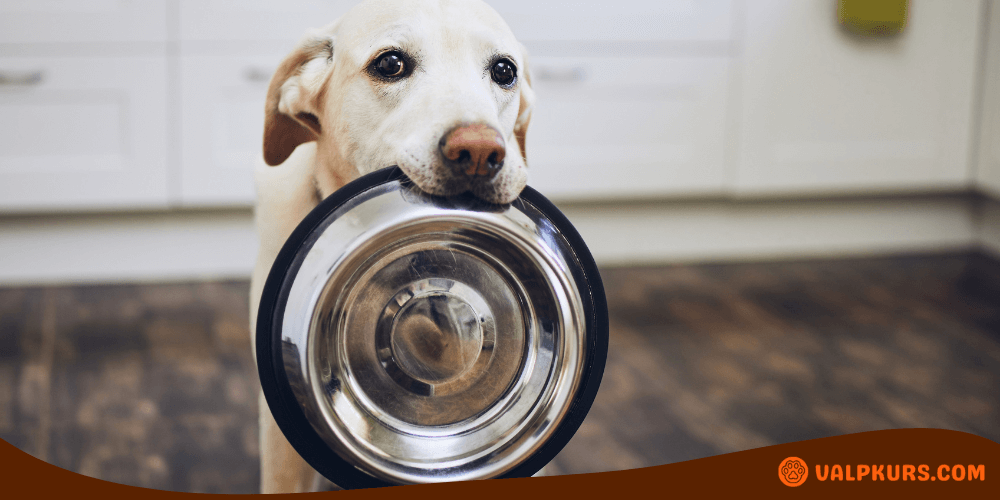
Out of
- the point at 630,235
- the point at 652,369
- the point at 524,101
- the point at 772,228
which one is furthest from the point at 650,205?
the point at 524,101

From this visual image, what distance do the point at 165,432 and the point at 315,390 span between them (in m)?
0.82

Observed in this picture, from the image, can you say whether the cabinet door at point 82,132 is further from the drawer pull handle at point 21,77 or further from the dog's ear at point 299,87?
the dog's ear at point 299,87

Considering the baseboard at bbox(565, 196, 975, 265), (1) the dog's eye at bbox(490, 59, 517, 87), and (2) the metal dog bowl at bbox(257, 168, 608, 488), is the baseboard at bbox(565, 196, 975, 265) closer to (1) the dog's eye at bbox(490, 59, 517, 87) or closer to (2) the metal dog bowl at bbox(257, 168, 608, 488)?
(1) the dog's eye at bbox(490, 59, 517, 87)

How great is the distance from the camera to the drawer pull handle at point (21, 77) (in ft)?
5.19

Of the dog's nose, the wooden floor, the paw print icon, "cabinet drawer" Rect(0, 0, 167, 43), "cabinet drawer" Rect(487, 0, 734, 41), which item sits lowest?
the wooden floor

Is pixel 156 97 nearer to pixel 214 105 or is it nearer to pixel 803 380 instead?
pixel 214 105

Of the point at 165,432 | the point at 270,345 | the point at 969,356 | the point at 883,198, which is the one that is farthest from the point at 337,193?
the point at 883,198

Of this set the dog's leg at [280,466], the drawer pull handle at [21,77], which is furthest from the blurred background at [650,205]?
the dog's leg at [280,466]

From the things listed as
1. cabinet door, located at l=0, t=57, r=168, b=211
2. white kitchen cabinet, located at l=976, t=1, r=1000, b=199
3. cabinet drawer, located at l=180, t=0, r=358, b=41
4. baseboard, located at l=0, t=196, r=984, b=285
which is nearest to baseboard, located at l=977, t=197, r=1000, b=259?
baseboard, located at l=0, t=196, r=984, b=285

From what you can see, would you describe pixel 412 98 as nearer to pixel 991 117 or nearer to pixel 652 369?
pixel 652 369

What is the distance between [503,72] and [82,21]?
54.1 inches

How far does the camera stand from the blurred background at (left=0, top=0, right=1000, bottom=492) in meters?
1.26

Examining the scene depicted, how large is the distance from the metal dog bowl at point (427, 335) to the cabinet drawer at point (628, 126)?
1344 millimetres

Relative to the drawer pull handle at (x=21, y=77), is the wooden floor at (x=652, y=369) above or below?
below
